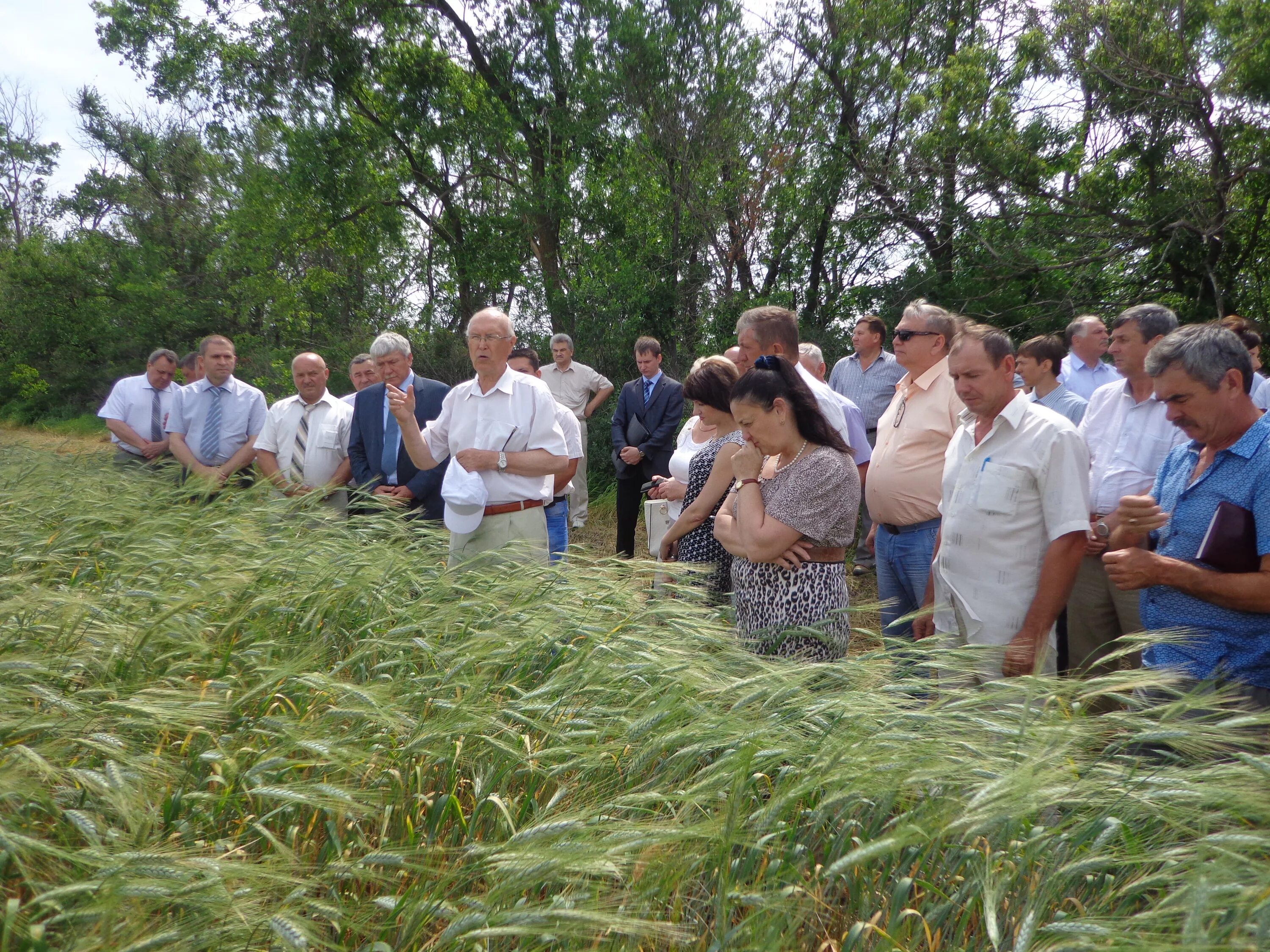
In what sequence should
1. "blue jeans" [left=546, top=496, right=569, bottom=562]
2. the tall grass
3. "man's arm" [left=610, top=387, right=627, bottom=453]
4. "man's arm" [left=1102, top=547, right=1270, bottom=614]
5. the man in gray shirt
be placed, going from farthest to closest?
"man's arm" [left=610, top=387, right=627, bottom=453] → the man in gray shirt → "blue jeans" [left=546, top=496, right=569, bottom=562] → "man's arm" [left=1102, top=547, right=1270, bottom=614] → the tall grass

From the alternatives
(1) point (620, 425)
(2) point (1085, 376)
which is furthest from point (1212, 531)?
(1) point (620, 425)

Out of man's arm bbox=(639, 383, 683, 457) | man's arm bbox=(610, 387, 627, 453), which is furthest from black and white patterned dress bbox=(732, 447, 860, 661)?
man's arm bbox=(610, 387, 627, 453)

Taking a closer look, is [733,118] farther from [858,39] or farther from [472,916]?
[472,916]

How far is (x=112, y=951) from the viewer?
5.04 feet

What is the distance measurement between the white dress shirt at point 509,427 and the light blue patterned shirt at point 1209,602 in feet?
9.77

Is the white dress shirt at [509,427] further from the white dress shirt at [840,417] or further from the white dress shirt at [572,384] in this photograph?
the white dress shirt at [572,384]

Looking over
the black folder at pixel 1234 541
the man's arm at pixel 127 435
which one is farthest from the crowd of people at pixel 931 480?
the man's arm at pixel 127 435

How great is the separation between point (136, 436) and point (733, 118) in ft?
26.9

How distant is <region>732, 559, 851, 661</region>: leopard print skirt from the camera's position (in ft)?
11.6

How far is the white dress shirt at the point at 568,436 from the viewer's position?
554 centimetres

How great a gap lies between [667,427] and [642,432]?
0.89 ft

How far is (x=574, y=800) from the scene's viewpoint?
85.0 inches

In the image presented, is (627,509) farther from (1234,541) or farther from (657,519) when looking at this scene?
(1234,541)

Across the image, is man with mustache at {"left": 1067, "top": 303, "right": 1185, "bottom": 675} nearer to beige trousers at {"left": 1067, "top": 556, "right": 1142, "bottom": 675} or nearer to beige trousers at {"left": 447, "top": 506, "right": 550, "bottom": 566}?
beige trousers at {"left": 1067, "top": 556, "right": 1142, "bottom": 675}
